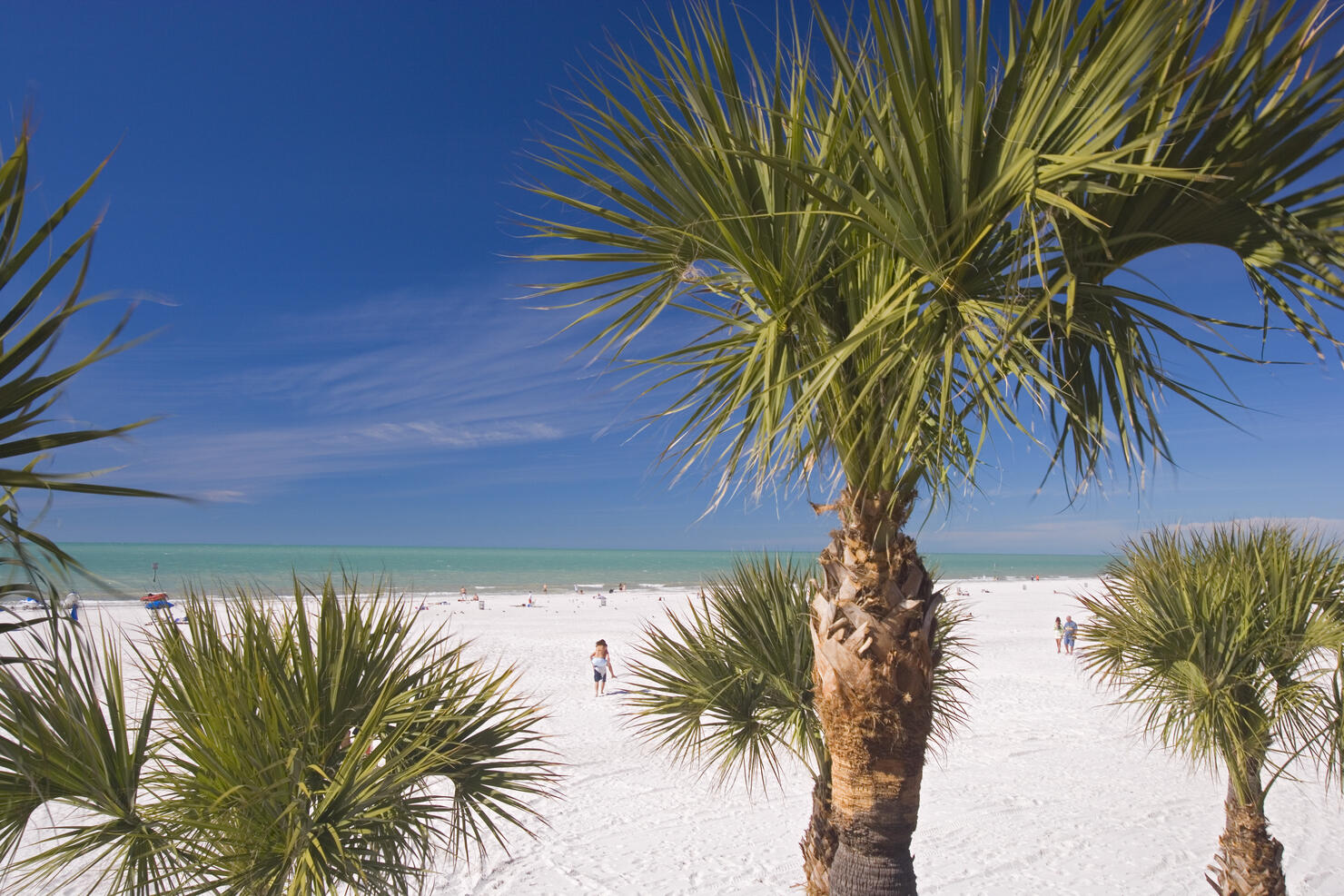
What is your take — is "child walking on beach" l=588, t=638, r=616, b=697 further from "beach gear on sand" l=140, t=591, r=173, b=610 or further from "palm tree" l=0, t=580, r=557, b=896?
"palm tree" l=0, t=580, r=557, b=896

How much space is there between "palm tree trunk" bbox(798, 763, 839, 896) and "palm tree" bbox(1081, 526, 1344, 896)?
2.58m

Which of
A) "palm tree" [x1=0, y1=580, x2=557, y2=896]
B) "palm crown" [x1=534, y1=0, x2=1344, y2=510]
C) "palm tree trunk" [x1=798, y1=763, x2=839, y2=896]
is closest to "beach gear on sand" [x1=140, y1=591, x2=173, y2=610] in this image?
"palm tree" [x1=0, y1=580, x2=557, y2=896]

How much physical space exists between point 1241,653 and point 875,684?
3.97 metres

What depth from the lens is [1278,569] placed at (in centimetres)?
563

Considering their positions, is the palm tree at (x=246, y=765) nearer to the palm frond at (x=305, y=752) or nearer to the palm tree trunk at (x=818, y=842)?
the palm frond at (x=305, y=752)

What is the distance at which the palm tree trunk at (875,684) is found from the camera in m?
3.30

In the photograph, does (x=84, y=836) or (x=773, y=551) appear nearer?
(x=84, y=836)

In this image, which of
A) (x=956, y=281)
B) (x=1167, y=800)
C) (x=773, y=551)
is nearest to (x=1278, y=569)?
(x=773, y=551)

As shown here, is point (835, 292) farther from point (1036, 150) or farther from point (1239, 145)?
point (1239, 145)

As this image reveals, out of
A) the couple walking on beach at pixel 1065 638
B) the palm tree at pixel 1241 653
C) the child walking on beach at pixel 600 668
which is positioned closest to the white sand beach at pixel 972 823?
the child walking on beach at pixel 600 668

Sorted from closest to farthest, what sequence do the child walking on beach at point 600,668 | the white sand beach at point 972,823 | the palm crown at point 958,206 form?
the palm crown at point 958,206, the white sand beach at point 972,823, the child walking on beach at point 600,668

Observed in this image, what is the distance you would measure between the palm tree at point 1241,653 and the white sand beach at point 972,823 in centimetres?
216

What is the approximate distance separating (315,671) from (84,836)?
1.00 meters

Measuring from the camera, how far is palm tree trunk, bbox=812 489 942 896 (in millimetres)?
3305
